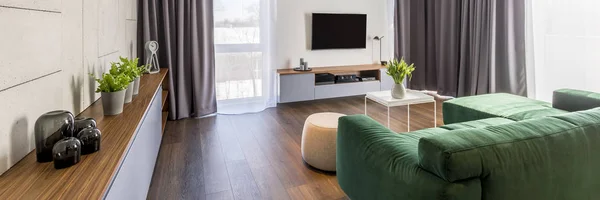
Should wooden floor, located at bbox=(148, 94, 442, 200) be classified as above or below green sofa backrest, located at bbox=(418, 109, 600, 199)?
below

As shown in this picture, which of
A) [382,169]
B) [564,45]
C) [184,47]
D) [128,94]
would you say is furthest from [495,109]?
[184,47]

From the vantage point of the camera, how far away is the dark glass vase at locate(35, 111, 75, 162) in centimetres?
117

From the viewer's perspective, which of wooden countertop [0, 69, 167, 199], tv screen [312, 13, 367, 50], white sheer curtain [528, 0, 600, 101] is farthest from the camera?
tv screen [312, 13, 367, 50]

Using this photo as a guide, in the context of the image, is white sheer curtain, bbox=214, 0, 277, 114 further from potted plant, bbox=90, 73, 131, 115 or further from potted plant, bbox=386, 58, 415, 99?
potted plant, bbox=90, 73, 131, 115

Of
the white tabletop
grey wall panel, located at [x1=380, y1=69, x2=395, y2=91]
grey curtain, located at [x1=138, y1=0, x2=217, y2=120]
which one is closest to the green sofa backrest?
the white tabletop

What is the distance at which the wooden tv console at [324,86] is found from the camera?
4935mm

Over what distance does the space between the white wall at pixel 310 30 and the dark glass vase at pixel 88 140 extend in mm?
3970

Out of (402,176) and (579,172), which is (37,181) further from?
(579,172)

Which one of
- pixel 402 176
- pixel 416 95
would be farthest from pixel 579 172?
pixel 416 95

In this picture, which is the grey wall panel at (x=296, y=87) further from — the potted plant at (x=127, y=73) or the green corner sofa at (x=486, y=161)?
the green corner sofa at (x=486, y=161)

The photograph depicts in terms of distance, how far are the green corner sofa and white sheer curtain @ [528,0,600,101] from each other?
98.3 inches

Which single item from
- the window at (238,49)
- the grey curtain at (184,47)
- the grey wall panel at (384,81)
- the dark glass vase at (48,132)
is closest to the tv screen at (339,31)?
the grey wall panel at (384,81)

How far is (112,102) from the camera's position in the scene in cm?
181

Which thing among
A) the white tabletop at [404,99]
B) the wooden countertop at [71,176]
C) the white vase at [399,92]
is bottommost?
the wooden countertop at [71,176]
